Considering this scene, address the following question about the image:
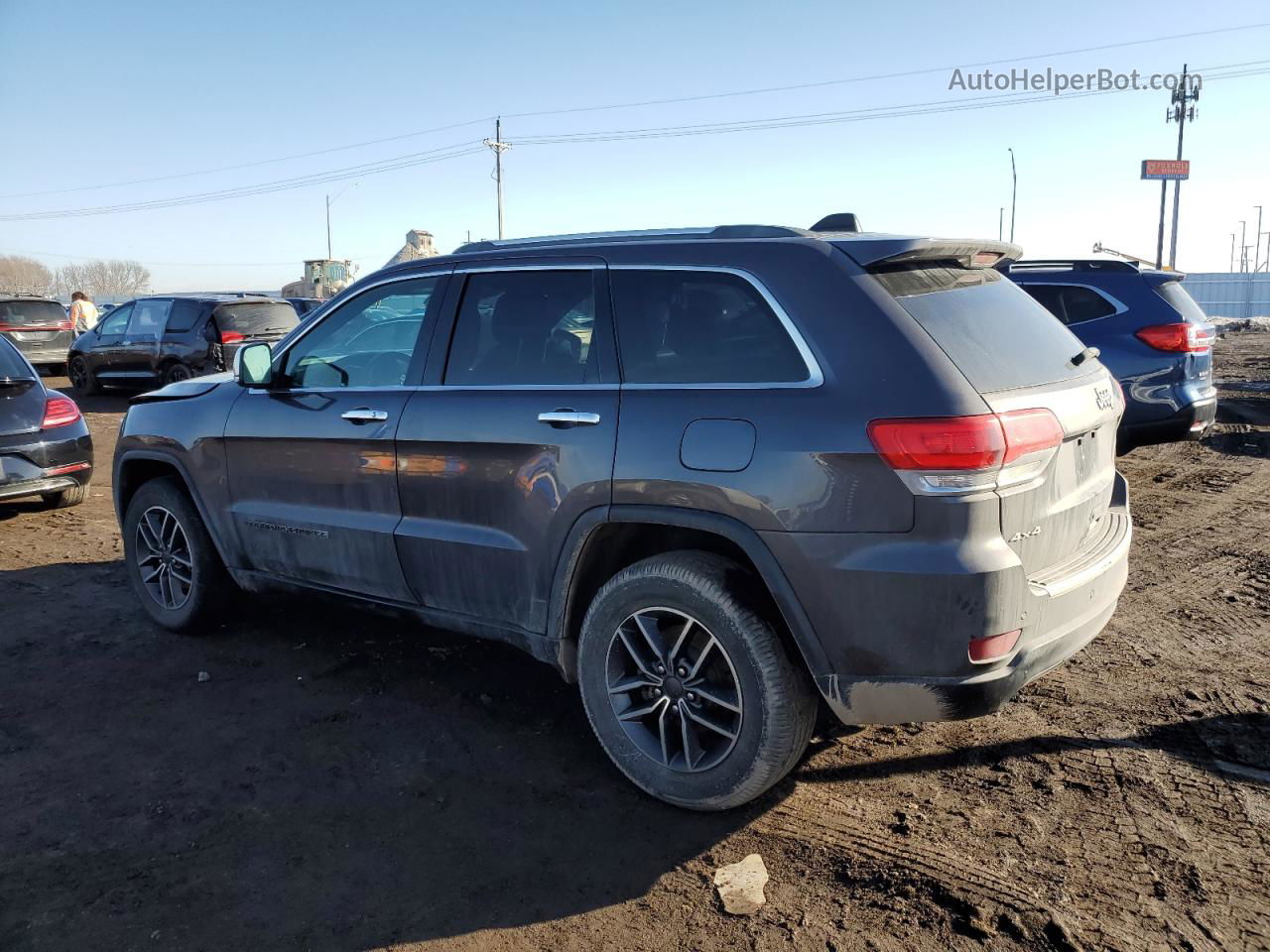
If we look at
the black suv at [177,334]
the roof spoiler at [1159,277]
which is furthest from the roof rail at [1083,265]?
the black suv at [177,334]

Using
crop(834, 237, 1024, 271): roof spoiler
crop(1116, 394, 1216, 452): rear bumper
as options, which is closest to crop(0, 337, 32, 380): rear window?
crop(834, 237, 1024, 271): roof spoiler

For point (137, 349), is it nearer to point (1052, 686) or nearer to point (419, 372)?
point (419, 372)

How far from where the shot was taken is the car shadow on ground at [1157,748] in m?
3.49

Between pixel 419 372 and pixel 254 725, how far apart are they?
163 centimetres

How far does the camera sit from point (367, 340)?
4383mm

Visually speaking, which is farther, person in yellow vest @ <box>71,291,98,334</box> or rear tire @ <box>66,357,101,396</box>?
person in yellow vest @ <box>71,291,98,334</box>

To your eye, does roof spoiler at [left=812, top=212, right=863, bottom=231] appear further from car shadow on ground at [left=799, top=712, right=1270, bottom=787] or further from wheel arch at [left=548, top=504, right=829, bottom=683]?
car shadow on ground at [left=799, top=712, right=1270, bottom=787]

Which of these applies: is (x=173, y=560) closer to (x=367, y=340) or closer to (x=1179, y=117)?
(x=367, y=340)

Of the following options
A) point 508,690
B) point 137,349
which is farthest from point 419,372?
point 137,349

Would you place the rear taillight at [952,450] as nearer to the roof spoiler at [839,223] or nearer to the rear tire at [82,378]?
the roof spoiler at [839,223]

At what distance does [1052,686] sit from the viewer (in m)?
4.20

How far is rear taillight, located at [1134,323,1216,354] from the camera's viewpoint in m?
7.58

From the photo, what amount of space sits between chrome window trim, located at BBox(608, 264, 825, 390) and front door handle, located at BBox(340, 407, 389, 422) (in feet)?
3.81

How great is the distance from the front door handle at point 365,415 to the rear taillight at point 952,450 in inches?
83.2
